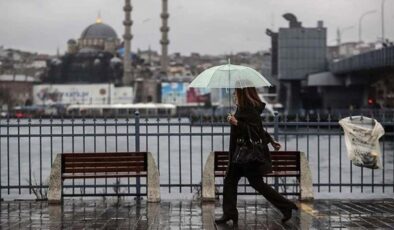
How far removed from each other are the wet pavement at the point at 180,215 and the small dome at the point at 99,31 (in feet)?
572

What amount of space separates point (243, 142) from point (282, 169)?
8.13 feet

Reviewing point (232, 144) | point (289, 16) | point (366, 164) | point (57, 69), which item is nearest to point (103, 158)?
point (232, 144)

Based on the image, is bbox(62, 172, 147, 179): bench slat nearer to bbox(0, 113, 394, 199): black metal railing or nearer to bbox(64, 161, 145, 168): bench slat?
bbox(64, 161, 145, 168): bench slat

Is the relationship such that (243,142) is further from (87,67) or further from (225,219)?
(87,67)

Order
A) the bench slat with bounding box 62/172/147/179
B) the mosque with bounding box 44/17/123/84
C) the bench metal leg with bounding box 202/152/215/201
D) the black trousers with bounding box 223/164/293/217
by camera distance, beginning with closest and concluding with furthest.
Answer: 1. the black trousers with bounding box 223/164/293/217
2. the bench slat with bounding box 62/172/147/179
3. the bench metal leg with bounding box 202/152/215/201
4. the mosque with bounding box 44/17/123/84

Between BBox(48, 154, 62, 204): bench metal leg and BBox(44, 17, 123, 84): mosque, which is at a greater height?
BBox(44, 17, 123, 84): mosque

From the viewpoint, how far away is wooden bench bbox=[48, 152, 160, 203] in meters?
11.4

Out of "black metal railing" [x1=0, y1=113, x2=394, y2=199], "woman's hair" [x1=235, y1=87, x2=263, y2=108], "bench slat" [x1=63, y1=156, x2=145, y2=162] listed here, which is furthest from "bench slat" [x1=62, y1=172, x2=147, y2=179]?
"woman's hair" [x1=235, y1=87, x2=263, y2=108]

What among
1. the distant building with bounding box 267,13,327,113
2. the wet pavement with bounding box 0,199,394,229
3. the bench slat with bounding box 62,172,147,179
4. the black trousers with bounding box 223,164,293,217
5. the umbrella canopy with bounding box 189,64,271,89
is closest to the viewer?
the umbrella canopy with bounding box 189,64,271,89

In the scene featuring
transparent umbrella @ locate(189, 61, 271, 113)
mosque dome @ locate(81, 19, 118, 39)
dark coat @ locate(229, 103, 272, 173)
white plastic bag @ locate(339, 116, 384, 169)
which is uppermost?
mosque dome @ locate(81, 19, 118, 39)

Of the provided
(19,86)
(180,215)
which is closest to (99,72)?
(19,86)

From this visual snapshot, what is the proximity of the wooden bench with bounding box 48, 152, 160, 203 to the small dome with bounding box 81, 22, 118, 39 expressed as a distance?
17407 centimetres

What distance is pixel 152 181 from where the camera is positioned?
11.7 metres

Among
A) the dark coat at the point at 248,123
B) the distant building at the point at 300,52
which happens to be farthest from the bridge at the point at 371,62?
the dark coat at the point at 248,123
